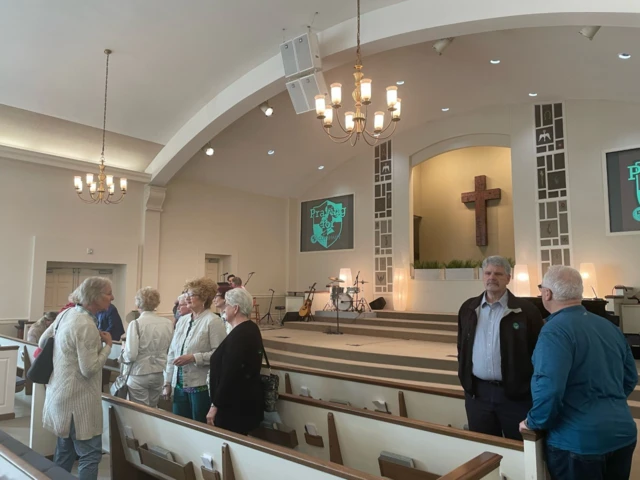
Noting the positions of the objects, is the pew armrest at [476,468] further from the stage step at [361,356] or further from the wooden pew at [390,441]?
the stage step at [361,356]

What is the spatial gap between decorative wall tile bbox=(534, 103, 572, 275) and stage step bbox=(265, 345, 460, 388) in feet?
13.2

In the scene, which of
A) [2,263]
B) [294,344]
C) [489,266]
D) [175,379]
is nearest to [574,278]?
[489,266]

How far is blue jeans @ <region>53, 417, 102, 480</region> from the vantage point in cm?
258

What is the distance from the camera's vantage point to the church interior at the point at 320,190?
281 centimetres

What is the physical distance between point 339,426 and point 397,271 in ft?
25.2

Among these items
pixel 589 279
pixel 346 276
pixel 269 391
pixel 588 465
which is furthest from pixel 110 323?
pixel 589 279

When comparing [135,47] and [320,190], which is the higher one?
[135,47]

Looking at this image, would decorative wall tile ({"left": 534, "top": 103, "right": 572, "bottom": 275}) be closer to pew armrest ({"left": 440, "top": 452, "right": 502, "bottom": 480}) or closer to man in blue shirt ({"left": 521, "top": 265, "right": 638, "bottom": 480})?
man in blue shirt ({"left": 521, "top": 265, "right": 638, "bottom": 480})

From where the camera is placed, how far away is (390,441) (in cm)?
230

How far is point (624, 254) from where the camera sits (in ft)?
24.7

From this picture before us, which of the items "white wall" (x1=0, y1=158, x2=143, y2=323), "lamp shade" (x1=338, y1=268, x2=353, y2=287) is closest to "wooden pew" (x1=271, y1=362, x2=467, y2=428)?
"white wall" (x1=0, y1=158, x2=143, y2=323)

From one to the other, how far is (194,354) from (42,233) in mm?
6027

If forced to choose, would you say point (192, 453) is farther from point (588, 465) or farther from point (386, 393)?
point (588, 465)

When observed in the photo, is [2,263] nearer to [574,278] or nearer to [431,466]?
[431,466]
